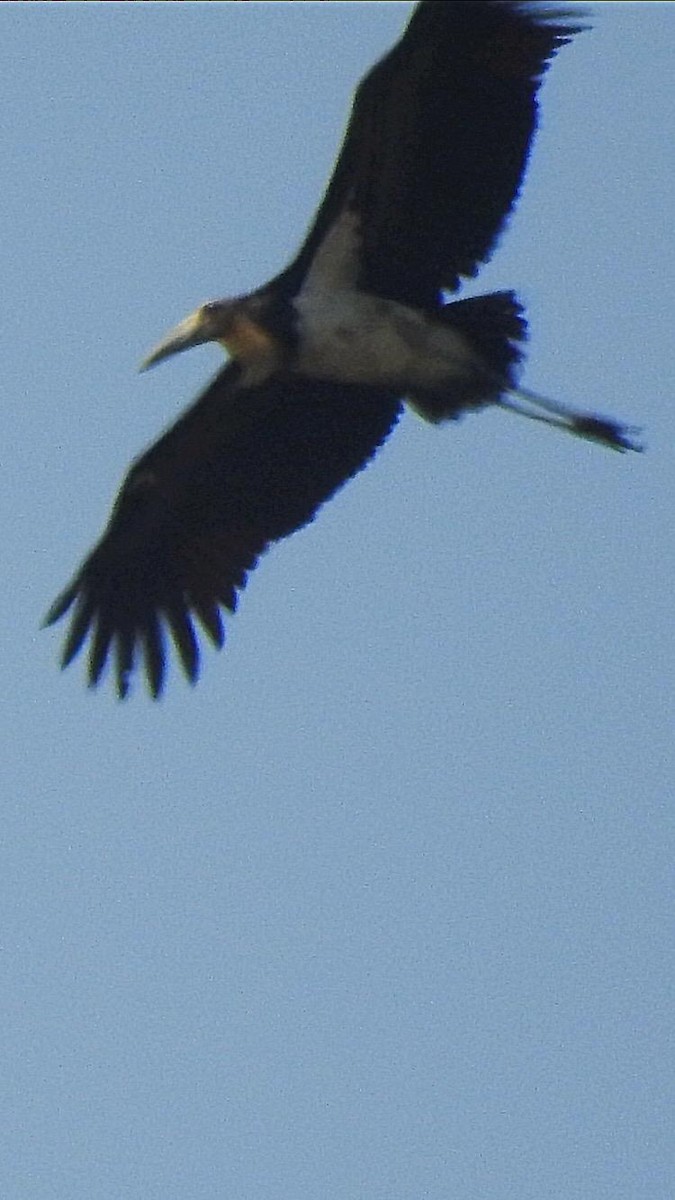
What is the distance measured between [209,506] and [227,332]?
968 millimetres

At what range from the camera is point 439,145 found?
40.5 ft

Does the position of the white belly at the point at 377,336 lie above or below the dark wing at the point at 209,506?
above

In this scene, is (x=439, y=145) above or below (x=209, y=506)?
above

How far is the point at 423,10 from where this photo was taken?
12.0 m

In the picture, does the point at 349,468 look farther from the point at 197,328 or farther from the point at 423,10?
the point at 423,10

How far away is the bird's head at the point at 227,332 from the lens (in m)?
12.7

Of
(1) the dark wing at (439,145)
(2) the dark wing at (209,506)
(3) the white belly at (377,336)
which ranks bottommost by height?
(2) the dark wing at (209,506)

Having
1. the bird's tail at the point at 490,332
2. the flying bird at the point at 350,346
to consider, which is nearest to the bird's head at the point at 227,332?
the flying bird at the point at 350,346

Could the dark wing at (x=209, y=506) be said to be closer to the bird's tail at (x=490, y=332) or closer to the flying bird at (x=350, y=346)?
the flying bird at (x=350, y=346)

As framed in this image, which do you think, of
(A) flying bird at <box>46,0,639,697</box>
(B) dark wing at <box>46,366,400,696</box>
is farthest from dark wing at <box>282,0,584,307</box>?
(B) dark wing at <box>46,366,400,696</box>

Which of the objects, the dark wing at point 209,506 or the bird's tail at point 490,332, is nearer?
the bird's tail at point 490,332

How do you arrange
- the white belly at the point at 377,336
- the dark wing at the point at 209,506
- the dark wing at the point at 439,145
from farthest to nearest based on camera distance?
the dark wing at the point at 209,506, the white belly at the point at 377,336, the dark wing at the point at 439,145

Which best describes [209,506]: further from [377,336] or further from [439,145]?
[439,145]

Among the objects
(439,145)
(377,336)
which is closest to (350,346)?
(377,336)
